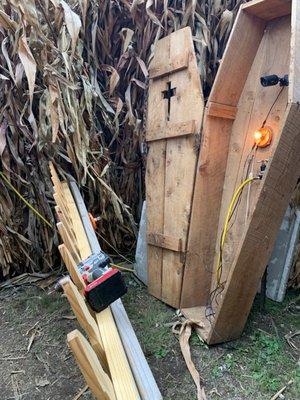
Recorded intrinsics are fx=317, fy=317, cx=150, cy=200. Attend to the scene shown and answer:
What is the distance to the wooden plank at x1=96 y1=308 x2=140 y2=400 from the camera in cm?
74

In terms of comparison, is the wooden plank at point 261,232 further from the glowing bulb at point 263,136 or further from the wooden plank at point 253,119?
the glowing bulb at point 263,136

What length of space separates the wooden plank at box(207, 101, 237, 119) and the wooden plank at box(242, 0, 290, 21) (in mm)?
500

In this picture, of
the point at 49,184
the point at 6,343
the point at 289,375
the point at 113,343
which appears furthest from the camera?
the point at 49,184

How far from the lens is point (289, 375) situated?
4.99 feet

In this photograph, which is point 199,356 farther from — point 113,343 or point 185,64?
point 185,64

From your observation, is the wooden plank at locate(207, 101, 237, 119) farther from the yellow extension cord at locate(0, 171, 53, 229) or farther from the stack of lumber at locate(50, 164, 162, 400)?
the yellow extension cord at locate(0, 171, 53, 229)

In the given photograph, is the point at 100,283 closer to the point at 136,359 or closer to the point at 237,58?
the point at 136,359

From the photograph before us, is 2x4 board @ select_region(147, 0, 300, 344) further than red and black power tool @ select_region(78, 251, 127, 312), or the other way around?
2x4 board @ select_region(147, 0, 300, 344)

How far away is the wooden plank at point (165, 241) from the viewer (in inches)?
78.6

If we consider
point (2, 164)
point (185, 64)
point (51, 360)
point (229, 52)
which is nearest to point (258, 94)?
point (229, 52)

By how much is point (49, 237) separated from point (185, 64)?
5.01 feet

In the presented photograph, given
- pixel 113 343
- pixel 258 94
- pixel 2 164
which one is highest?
pixel 258 94

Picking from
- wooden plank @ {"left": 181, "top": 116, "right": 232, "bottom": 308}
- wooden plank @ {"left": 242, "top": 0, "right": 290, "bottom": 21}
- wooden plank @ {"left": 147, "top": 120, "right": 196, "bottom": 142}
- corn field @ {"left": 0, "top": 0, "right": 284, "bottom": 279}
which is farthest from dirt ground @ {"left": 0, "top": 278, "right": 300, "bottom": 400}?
wooden plank @ {"left": 242, "top": 0, "right": 290, "bottom": 21}

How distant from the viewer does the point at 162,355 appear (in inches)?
66.9
